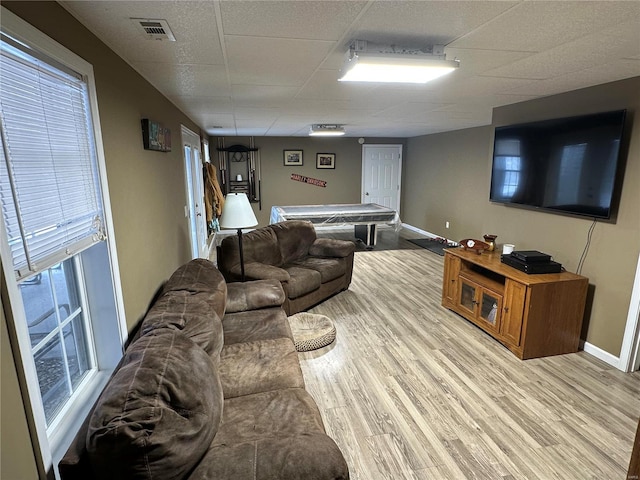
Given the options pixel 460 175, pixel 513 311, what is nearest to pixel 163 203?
pixel 513 311

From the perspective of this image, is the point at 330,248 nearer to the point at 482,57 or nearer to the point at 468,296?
the point at 468,296

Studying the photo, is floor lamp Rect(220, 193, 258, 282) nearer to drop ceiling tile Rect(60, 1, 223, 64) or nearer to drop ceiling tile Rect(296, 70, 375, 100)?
→ drop ceiling tile Rect(296, 70, 375, 100)

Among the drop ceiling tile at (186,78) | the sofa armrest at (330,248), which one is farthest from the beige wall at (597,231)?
the drop ceiling tile at (186,78)

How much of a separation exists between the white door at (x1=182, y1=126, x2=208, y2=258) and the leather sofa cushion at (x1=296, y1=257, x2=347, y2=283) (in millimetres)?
1493

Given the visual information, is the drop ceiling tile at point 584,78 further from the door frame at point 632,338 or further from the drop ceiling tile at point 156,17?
the drop ceiling tile at point 156,17

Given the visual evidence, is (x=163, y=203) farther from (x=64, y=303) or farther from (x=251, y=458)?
(x=251, y=458)

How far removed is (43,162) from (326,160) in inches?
293

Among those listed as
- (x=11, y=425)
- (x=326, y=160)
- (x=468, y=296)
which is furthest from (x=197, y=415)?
(x=326, y=160)

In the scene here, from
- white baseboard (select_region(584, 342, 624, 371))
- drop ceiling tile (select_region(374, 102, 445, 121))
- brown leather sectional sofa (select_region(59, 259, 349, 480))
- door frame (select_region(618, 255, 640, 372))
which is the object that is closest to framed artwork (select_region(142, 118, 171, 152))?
brown leather sectional sofa (select_region(59, 259, 349, 480))

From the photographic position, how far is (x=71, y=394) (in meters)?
1.60

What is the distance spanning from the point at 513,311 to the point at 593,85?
6.31 feet

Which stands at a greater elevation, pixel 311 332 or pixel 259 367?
pixel 259 367

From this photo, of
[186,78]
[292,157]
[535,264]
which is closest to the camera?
[186,78]

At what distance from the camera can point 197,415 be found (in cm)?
133
